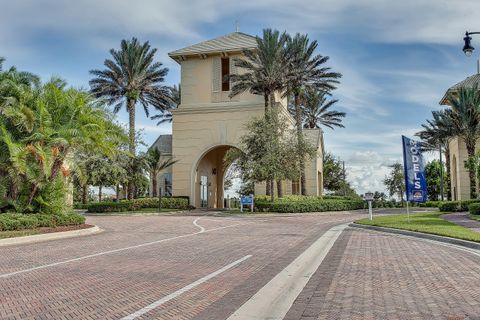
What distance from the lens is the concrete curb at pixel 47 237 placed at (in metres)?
15.4

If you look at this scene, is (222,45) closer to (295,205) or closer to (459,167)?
(295,205)

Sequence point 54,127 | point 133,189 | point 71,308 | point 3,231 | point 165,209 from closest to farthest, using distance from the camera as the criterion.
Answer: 1. point 71,308
2. point 3,231
3. point 54,127
4. point 165,209
5. point 133,189

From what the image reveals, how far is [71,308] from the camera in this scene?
637cm

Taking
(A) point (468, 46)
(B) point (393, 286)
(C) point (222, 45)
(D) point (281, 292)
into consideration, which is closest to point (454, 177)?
(C) point (222, 45)

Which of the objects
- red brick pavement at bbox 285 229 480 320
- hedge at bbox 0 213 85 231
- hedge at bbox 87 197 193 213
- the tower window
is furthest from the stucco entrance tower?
red brick pavement at bbox 285 229 480 320

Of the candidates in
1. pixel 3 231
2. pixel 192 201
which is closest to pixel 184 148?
pixel 192 201

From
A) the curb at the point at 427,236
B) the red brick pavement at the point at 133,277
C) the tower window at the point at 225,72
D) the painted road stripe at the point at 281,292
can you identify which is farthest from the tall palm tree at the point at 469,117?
the painted road stripe at the point at 281,292

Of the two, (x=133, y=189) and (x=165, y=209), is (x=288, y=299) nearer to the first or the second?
(x=165, y=209)

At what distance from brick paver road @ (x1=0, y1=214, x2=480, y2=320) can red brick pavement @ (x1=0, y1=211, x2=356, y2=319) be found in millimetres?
15

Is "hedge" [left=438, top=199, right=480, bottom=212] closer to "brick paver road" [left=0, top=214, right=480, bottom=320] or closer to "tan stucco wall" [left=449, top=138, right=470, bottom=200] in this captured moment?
"tan stucco wall" [left=449, top=138, right=470, bottom=200]

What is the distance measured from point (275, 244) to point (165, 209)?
2643 centimetres

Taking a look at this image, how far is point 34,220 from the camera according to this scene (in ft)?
59.0

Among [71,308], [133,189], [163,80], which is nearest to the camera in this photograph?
[71,308]

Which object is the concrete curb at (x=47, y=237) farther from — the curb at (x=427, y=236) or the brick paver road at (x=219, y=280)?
the curb at (x=427, y=236)
